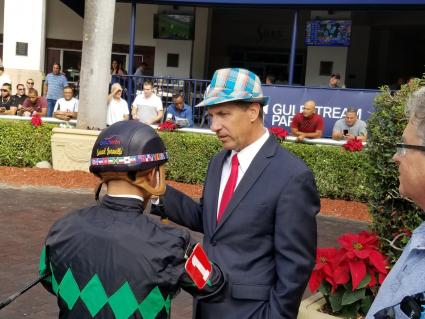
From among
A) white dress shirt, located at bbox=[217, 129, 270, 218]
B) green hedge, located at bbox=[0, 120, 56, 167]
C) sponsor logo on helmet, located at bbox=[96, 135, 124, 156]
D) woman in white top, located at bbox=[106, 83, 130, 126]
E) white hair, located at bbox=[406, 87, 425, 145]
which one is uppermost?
white hair, located at bbox=[406, 87, 425, 145]

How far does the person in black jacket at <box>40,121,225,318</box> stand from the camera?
191 cm

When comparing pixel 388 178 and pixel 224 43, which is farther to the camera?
pixel 224 43

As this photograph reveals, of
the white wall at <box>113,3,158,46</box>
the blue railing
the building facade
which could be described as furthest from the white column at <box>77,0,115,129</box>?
the white wall at <box>113,3,158,46</box>

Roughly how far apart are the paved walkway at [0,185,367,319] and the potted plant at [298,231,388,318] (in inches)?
66.4

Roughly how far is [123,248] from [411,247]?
3.02 ft

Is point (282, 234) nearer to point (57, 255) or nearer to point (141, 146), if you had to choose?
point (141, 146)

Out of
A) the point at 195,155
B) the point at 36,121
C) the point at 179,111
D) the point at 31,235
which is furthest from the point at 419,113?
the point at 179,111

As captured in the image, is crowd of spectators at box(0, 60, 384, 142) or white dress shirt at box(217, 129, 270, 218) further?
crowd of spectators at box(0, 60, 384, 142)

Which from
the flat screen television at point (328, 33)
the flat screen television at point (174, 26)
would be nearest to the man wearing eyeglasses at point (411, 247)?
the flat screen television at point (328, 33)

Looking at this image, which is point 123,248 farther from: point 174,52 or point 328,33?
point 174,52

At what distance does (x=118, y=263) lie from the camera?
6.30ft

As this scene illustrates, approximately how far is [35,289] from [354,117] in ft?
23.6

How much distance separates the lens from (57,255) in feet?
6.66

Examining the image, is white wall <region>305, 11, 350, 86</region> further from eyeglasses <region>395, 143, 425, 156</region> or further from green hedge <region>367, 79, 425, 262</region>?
eyeglasses <region>395, 143, 425, 156</region>
